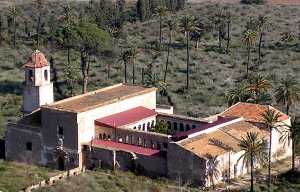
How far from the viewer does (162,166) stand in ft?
193

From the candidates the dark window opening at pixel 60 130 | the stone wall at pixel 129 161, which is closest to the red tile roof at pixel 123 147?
the stone wall at pixel 129 161

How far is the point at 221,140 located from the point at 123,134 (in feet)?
27.6

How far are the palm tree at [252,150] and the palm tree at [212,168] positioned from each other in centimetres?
233

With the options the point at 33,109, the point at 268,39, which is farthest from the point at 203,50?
the point at 33,109

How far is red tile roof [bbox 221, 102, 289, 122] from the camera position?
64.8 m

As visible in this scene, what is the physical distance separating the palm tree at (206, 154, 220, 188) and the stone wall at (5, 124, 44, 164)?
623 inches

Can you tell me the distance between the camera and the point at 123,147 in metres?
61.6

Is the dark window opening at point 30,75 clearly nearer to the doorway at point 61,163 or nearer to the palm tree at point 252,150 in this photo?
the doorway at point 61,163

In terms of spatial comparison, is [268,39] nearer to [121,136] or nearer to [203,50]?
[203,50]

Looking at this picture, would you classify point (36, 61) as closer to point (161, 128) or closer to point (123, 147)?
point (123, 147)

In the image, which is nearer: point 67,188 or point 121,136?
point 67,188

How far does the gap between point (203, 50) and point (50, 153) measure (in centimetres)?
4966

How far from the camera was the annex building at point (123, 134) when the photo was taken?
58.2m

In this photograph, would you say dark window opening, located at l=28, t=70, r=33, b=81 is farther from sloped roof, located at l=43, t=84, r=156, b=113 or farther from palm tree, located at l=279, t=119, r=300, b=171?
palm tree, located at l=279, t=119, r=300, b=171
